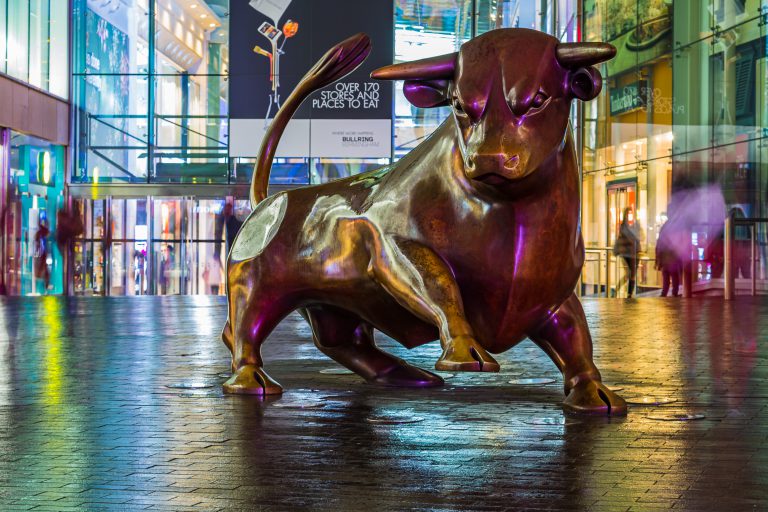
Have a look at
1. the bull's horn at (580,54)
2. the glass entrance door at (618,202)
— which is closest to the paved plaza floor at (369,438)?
Answer: the bull's horn at (580,54)

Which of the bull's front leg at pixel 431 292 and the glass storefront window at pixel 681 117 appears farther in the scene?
the glass storefront window at pixel 681 117

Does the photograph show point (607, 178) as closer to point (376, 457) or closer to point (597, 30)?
point (597, 30)

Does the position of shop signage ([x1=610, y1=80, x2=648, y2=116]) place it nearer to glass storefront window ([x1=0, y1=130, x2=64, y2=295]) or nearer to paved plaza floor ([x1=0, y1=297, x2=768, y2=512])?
glass storefront window ([x1=0, y1=130, x2=64, y2=295])

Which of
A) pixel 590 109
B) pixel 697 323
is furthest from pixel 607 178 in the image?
pixel 697 323

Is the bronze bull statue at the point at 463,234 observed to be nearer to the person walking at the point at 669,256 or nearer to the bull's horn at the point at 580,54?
the bull's horn at the point at 580,54

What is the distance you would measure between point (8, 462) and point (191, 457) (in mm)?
531

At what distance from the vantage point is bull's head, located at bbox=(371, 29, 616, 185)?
150 inches

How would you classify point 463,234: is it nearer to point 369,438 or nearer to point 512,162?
point 512,162

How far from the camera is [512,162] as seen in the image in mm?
3799

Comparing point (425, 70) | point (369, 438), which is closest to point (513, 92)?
point (425, 70)

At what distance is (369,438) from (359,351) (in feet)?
5.59

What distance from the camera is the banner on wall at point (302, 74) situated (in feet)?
78.9

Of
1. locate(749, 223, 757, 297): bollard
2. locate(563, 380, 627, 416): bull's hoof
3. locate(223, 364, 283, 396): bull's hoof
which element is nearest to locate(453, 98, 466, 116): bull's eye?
locate(563, 380, 627, 416): bull's hoof

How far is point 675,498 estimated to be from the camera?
2.85 metres
